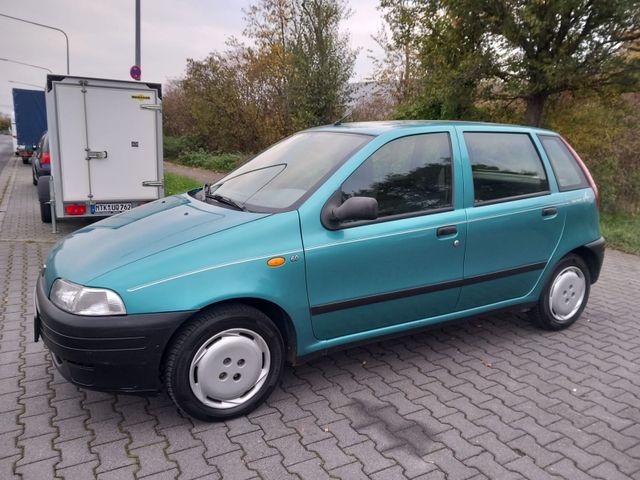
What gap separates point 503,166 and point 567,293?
4.37 ft

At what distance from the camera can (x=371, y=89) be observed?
17.4 metres

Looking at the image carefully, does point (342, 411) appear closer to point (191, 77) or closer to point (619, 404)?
point (619, 404)

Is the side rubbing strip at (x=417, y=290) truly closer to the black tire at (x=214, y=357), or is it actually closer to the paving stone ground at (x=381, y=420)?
the black tire at (x=214, y=357)

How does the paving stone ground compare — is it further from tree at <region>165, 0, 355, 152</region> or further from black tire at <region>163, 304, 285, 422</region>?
tree at <region>165, 0, 355, 152</region>

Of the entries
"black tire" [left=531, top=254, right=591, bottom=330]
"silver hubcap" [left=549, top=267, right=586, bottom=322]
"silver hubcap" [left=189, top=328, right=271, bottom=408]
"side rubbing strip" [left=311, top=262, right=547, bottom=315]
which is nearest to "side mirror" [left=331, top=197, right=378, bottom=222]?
"side rubbing strip" [left=311, top=262, right=547, bottom=315]

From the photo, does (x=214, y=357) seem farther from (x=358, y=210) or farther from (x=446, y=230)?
(x=446, y=230)

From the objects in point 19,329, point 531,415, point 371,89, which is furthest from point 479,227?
point 371,89

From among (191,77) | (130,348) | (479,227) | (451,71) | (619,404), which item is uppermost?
(191,77)

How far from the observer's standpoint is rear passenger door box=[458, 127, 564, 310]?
12.0ft

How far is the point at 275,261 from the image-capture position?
9.53 ft

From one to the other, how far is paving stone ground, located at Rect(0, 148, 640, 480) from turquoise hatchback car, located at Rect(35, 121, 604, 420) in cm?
30

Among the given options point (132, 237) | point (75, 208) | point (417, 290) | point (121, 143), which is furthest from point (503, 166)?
point (75, 208)

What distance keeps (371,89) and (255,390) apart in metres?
15.7

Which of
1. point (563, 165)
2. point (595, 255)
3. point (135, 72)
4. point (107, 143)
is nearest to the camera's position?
point (563, 165)
